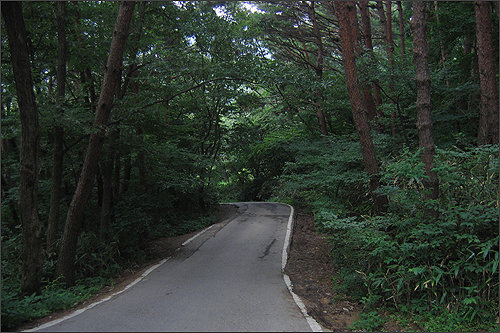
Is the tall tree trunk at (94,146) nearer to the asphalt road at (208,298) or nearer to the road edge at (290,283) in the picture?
the asphalt road at (208,298)

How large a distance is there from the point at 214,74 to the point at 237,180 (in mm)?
23811

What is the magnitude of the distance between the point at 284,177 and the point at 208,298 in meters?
7.41

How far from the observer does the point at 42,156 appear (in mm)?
11859

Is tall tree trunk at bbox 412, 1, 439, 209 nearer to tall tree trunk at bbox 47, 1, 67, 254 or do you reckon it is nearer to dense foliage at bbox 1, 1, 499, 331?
dense foliage at bbox 1, 1, 499, 331

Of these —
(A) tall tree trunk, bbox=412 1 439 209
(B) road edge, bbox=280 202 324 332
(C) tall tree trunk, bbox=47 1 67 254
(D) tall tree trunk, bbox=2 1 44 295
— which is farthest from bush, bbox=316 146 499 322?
(C) tall tree trunk, bbox=47 1 67 254

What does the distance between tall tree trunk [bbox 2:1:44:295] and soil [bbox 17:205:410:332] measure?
1.40m

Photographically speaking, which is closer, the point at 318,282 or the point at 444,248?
the point at 444,248

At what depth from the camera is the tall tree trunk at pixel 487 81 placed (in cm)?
951

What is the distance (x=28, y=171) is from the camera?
302 inches

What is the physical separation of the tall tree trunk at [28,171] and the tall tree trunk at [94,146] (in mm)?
1036

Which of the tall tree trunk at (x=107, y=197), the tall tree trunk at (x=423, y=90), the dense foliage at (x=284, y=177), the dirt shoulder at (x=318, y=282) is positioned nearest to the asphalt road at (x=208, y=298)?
the dirt shoulder at (x=318, y=282)

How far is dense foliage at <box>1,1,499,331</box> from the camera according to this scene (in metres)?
Answer: 6.41

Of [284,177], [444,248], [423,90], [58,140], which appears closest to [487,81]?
[423,90]

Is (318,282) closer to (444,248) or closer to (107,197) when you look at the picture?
(444,248)
